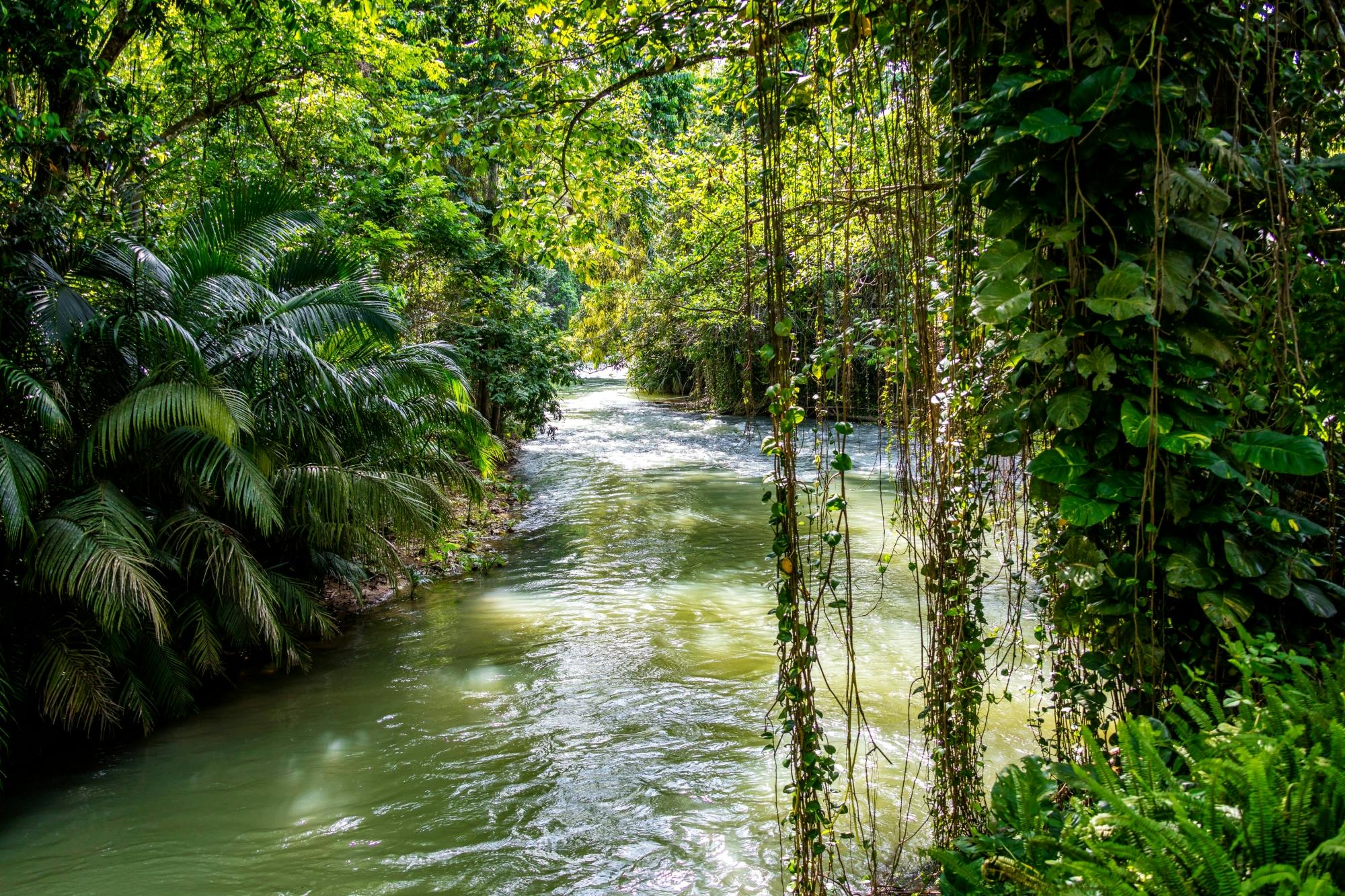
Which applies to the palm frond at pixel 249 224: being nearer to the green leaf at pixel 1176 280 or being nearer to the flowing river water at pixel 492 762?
the flowing river water at pixel 492 762

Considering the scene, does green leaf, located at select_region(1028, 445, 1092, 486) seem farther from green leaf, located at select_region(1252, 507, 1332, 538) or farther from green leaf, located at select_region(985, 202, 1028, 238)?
green leaf, located at select_region(985, 202, 1028, 238)

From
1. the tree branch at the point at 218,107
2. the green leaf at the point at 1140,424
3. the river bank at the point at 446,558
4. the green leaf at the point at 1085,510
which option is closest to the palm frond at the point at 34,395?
the river bank at the point at 446,558

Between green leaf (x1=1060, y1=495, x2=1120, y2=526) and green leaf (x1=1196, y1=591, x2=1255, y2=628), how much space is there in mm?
329

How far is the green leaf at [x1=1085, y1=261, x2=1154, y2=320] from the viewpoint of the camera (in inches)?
80.0

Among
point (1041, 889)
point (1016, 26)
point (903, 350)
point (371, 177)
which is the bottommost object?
point (1041, 889)

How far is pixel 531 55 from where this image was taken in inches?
182

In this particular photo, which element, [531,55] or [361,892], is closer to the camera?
[361,892]

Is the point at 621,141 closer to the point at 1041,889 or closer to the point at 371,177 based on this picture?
the point at 1041,889

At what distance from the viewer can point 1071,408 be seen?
221 centimetres

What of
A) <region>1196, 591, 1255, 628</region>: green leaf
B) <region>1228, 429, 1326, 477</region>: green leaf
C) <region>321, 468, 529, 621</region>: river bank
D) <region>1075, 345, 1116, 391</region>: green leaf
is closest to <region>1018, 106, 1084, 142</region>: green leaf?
<region>1075, 345, 1116, 391</region>: green leaf

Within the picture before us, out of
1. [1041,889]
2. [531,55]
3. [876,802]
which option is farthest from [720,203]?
[1041,889]

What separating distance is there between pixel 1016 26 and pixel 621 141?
2.98 meters

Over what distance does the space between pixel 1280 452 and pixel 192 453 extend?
19.5ft

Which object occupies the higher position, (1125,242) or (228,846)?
(1125,242)
